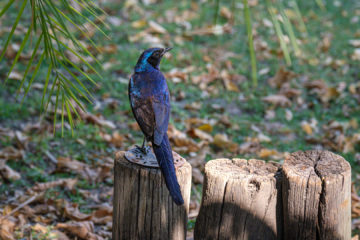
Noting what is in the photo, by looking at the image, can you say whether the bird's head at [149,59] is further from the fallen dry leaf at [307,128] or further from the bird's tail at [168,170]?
the fallen dry leaf at [307,128]

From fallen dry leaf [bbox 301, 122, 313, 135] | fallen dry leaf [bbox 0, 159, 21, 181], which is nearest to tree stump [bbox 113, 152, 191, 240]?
fallen dry leaf [bbox 0, 159, 21, 181]

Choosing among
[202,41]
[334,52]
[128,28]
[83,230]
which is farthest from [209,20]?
[83,230]

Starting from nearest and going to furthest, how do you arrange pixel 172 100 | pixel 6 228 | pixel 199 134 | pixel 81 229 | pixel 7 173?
pixel 6 228 < pixel 81 229 < pixel 7 173 < pixel 199 134 < pixel 172 100

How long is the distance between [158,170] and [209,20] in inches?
225

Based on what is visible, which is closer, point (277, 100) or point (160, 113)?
point (160, 113)

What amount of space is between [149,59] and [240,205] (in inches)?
43.4

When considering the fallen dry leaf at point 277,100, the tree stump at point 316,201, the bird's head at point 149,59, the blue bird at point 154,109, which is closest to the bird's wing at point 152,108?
the blue bird at point 154,109

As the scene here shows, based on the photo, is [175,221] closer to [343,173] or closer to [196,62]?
[343,173]

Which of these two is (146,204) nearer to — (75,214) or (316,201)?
(316,201)

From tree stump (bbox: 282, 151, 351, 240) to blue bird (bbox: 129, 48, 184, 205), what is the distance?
26.7 inches

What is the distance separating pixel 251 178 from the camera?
2.69m

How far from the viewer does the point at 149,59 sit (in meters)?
3.01

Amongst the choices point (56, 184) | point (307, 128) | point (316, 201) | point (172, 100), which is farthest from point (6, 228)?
point (307, 128)

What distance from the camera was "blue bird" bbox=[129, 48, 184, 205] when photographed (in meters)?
2.54
